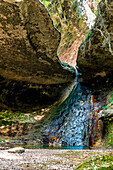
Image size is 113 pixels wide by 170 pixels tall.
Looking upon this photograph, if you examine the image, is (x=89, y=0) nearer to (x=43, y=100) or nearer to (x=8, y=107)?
(x=43, y=100)

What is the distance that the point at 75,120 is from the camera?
5305mm

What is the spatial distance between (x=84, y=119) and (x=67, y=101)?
1.37m

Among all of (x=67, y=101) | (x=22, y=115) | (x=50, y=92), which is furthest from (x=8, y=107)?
(x=67, y=101)

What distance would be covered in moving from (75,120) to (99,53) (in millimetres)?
2772

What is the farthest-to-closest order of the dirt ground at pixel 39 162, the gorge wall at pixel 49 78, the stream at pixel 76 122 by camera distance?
the stream at pixel 76 122
the gorge wall at pixel 49 78
the dirt ground at pixel 39 162

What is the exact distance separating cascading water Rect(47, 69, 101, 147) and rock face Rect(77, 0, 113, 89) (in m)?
0.67

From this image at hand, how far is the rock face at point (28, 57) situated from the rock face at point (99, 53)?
912 millimetres

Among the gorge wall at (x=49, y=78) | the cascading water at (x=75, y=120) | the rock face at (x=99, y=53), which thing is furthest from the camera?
the cascading water at (x=75, y=120)

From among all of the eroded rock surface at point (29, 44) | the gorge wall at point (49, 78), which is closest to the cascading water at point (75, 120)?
the gorge wall at point (49, 78)

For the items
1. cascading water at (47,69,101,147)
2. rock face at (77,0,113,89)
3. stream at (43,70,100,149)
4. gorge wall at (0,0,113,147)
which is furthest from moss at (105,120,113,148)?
rock face at (77,0,113,89)

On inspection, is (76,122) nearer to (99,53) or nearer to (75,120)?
(75,120)

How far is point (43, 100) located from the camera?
21.9 feet

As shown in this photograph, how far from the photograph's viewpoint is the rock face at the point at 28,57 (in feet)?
10.5

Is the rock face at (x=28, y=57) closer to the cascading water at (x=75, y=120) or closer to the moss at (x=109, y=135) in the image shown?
the cascading water at (x=75, y=120)
